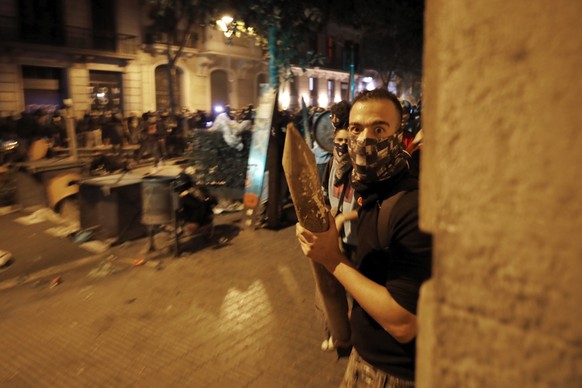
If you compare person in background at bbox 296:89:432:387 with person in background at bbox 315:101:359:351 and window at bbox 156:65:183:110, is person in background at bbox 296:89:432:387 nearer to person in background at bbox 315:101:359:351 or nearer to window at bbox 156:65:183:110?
person in background at bbox 315:101:359:351

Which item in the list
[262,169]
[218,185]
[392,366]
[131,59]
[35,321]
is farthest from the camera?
[131,59]

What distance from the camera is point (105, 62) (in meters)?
25.3

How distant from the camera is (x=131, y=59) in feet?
86.4

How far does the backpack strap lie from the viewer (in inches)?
64.6

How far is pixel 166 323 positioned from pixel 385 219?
355 centimetres

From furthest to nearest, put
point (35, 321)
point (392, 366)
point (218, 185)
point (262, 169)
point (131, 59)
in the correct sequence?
1. point (131, 59)
2. point (218, 185)
3. point (262, 169)
4. point (35, 321)
5. point (392, 366)

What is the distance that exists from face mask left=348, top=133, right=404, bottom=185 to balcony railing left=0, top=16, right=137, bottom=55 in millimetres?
23943

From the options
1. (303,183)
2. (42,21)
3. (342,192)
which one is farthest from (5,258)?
(42,21)

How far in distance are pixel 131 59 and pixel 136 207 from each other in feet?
71.0

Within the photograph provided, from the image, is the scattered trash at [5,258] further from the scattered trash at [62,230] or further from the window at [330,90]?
the window at [330,90]

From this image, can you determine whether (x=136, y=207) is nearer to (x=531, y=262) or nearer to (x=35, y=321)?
(x=35, y=321)

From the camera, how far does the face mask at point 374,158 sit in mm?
1882

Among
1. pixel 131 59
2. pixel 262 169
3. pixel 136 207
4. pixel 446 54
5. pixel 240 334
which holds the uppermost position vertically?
pixel 131 59

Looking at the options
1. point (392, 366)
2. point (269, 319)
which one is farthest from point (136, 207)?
point (392, 366)
